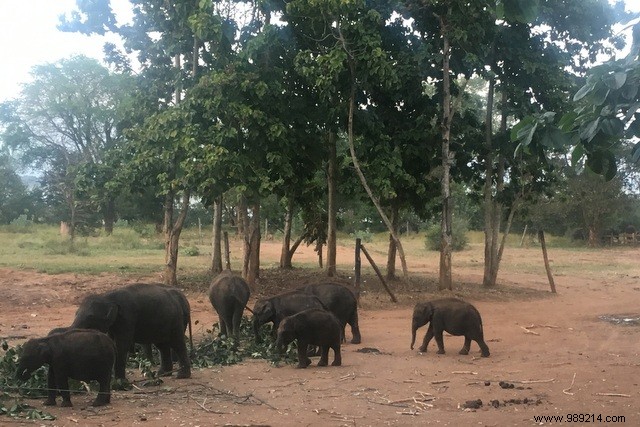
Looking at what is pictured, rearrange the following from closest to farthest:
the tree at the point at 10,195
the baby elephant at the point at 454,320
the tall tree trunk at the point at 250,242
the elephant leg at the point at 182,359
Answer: the elephant leg at the point at 182,359 → the baby elephant at the point at 454,320 → the tall tree trunk at the point at 250,242 → the tree at the point at 10,195

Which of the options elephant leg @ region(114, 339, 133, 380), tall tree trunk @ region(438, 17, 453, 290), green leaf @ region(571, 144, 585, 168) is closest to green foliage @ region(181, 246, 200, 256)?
tall tree trunk @ region(438, 17, 453, 290)

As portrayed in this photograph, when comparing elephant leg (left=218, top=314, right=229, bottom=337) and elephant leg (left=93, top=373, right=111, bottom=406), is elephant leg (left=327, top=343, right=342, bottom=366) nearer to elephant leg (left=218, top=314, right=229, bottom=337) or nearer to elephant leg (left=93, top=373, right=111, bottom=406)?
elephant leg (left=218, top=314, right=229, bottom=337)

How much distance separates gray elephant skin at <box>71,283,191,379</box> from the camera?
8594mm

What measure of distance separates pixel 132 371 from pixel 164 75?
39.6ft

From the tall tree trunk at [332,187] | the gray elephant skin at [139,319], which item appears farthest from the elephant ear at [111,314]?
the tall tree trunk at [332,187]

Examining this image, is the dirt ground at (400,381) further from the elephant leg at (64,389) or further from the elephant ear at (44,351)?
the elephant ear at (44,351)

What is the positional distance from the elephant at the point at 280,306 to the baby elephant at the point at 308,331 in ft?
3.56

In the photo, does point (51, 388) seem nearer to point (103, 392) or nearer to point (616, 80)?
point (103, 392)

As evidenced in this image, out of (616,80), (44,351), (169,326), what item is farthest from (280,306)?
(616,80)

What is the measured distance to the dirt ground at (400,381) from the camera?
766 centimetres

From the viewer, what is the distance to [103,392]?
25.3ft

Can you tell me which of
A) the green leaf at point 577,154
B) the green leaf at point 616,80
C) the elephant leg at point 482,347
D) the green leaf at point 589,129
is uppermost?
the green leaf at point 616,80

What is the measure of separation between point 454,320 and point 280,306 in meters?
2.82

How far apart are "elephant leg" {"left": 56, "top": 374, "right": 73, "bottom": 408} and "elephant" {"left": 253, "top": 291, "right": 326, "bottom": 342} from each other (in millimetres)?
4360
